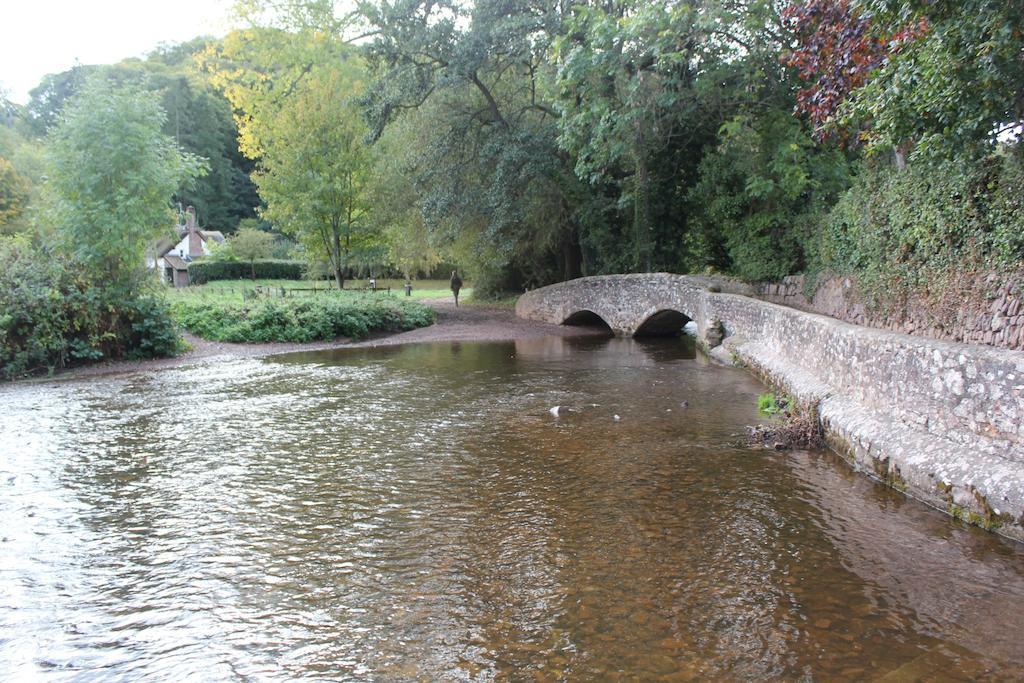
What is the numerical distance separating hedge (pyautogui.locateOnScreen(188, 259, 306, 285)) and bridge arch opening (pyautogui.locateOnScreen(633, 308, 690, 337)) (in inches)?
1015

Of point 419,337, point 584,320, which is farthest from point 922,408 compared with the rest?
point 584,320

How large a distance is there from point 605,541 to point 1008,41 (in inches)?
215

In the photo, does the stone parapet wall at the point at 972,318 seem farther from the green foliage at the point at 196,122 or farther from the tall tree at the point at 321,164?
the green foliage at the point at 196,122

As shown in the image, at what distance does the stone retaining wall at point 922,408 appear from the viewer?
206 inches

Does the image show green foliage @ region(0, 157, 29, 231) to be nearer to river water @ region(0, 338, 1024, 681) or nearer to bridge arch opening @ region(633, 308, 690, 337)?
river water @ region(0, 338, 1024, 681)

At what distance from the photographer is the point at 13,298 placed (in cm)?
1367

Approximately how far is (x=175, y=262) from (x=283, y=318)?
94.4ft

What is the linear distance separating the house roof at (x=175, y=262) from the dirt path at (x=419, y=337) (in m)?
18.8

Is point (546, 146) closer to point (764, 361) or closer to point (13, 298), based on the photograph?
point (764, 361)

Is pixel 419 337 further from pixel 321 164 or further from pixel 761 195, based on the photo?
pixel 761 195

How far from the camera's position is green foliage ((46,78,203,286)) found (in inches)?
591

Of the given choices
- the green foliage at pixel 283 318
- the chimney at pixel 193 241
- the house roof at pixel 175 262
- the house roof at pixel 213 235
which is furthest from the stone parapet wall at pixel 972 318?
the house roof at pixel 213 235

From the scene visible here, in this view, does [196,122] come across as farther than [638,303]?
Yes

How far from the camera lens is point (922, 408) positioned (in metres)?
6.32
